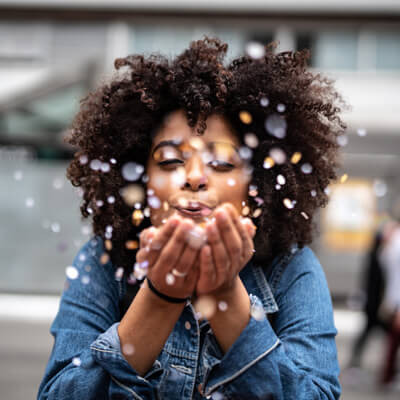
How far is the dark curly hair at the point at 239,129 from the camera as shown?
1462mm

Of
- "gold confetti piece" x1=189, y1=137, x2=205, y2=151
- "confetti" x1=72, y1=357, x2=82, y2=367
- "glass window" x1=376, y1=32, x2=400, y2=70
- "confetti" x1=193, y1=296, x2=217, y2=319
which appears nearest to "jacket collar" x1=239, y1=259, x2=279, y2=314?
"confetti" x1=193, y1=296, x2=217, y2=319

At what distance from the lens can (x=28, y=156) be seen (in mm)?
8906

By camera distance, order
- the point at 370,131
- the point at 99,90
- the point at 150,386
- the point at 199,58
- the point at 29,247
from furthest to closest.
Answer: the point at 370,131
the point at 29,247
the point at 99,90
the point at 199,58
the point at 150,386

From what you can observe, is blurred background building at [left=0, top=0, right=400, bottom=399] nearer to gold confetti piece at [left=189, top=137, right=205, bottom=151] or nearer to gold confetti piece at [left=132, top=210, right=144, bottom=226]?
gold confetti piece at [left=132, top=210, right=144, bottom=226]

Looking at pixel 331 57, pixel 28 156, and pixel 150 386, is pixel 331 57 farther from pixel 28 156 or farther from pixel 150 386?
pixel 150 386

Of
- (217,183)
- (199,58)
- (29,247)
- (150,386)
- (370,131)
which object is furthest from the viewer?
(370,131)

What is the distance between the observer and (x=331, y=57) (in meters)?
10.2

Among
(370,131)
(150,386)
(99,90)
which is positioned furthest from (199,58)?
(370,131)

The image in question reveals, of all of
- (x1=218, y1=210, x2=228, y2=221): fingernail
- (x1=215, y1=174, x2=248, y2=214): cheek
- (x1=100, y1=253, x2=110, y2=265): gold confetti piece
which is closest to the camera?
(x1=218, y1=210, x2=228, y2=221): fingernail

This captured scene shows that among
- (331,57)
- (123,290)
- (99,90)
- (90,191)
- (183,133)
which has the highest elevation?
(331,57)

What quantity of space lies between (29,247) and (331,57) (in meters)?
6.50

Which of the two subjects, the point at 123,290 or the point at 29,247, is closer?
the point at 123,290

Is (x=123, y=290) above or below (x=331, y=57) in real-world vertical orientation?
below

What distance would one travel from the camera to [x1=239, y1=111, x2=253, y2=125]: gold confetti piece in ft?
4.83
